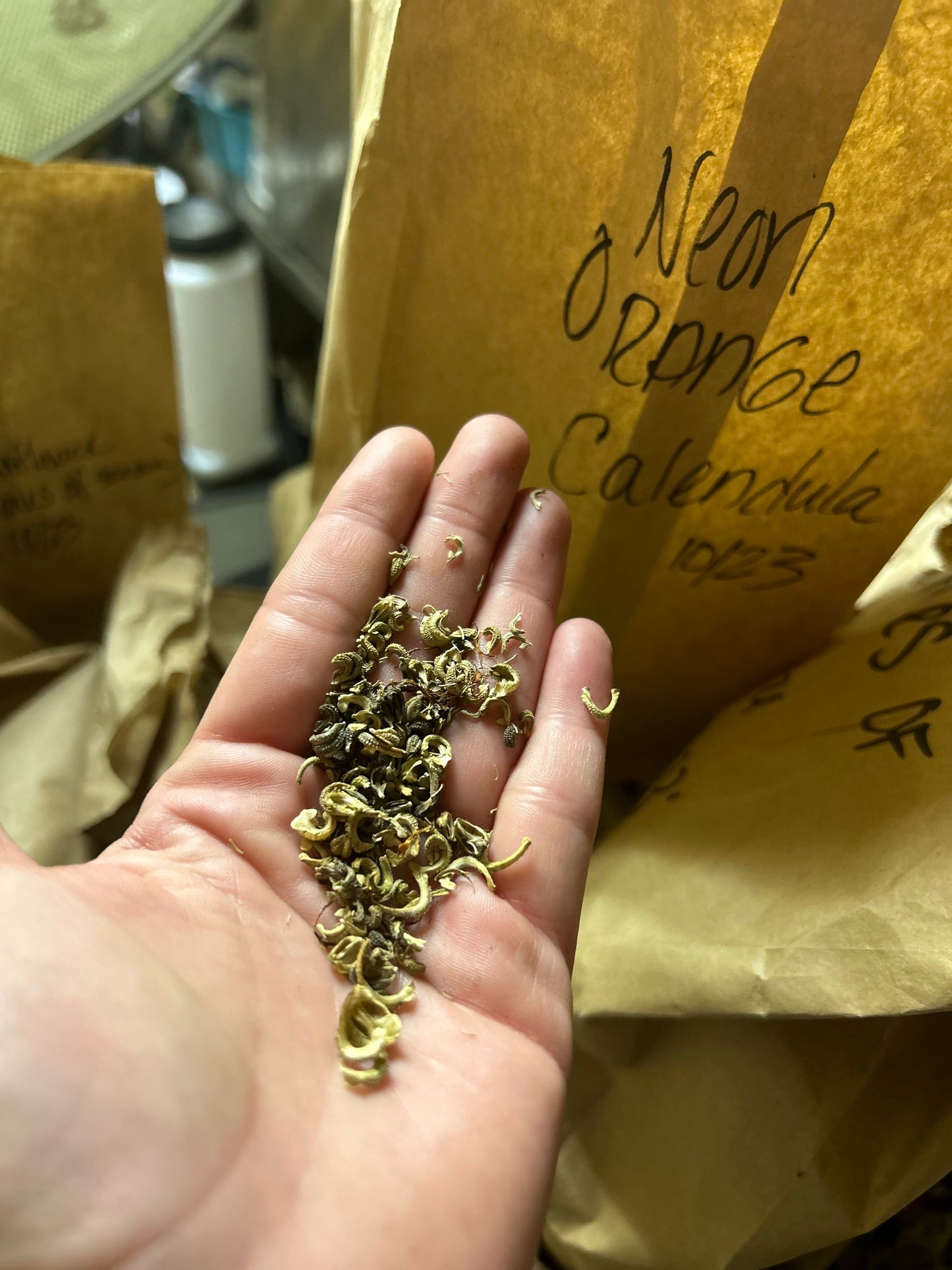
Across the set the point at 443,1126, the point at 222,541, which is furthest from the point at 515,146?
the point at 222,541

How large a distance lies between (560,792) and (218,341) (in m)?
0.83

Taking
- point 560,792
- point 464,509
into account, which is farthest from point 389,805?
point 464,509

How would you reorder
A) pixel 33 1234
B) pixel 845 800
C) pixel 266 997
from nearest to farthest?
pixel 33 1234
pixel 266 997
pixel 845 800

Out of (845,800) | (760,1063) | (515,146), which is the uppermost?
(515,146)

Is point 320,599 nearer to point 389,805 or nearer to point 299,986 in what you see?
point 389,805

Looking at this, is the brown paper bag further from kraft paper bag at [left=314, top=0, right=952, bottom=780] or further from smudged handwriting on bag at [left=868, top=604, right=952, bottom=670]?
smudged handwriting on bag at [left=868, top=604, right=952, bottom=670]

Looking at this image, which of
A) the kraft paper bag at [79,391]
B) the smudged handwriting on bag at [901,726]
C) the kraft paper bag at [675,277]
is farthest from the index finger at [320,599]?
the smudged handwriting on bag at [901,726]

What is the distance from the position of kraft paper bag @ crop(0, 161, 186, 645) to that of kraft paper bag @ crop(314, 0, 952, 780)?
0.17 meters

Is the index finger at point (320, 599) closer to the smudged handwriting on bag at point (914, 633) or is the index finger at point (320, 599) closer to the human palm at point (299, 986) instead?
the human palm at point (299, 986)

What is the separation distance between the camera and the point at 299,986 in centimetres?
53

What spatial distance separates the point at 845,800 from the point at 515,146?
19.6 inches

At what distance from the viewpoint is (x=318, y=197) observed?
44.7 inches

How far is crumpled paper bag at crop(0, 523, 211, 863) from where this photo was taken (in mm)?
696

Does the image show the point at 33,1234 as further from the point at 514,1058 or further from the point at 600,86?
the point at 600,86
